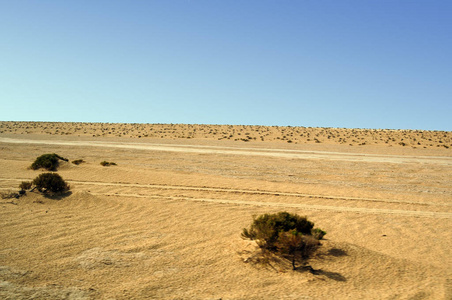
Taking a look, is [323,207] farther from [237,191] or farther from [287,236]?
[287,236]

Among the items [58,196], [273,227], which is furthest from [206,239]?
[58,196]

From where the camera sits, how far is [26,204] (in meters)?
11.0

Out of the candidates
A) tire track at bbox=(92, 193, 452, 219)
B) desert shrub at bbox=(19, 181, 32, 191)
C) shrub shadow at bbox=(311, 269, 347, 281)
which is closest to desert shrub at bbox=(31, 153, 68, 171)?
desert shrub at bbox=(19, 181, 32, 191)

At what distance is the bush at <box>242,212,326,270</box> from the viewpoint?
23.5 feet

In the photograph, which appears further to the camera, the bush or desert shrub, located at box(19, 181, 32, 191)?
desert shrub, located at box(19, 181, 32, 191)

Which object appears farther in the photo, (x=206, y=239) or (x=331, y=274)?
(x=206, y=239)

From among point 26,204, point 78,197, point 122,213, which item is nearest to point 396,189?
point 122,213

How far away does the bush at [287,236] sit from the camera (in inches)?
282

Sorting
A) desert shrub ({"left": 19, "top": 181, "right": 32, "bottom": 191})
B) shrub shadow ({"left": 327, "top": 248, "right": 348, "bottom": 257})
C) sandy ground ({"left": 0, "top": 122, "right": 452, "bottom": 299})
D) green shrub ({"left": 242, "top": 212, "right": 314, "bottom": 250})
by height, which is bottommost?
sandy ground ({"left": 0, "top": 122, "right": 452, "bottom": 299})

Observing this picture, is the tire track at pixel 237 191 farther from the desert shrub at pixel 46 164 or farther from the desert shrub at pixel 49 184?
the desert shrub at pixel 49 184

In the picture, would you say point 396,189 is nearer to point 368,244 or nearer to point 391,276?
point 368,244

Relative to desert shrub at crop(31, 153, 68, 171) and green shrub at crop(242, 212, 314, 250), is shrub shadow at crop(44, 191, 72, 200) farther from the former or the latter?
desert shrub at crop(31, 153, 68, 171)

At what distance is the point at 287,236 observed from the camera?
7246 millimetres

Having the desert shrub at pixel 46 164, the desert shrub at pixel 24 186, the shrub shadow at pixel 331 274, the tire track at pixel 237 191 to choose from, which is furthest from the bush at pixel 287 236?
the desert shrub at pixel 46 164
